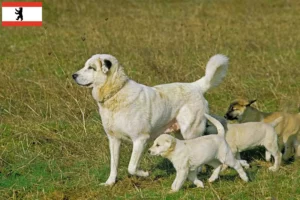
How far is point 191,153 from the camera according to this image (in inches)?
273

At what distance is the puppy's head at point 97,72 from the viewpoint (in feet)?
24.0

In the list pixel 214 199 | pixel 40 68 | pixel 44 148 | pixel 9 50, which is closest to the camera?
pixel 214 199

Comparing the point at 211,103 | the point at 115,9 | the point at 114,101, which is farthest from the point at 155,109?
the point at 115,9

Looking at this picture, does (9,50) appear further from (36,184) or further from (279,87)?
(36,184)

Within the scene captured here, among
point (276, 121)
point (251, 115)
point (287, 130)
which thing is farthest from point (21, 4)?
point (276, 121)

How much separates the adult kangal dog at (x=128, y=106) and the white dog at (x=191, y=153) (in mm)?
415

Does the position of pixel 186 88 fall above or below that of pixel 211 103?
above

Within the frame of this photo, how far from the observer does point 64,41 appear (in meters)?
15.7

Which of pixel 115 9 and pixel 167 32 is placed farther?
pixel 115 9

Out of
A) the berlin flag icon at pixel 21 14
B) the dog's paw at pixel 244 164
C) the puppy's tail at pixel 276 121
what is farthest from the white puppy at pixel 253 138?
the berlin flag icon at pixel 21 14

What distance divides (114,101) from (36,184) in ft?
4.02

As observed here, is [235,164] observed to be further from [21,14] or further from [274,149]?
[21,14]

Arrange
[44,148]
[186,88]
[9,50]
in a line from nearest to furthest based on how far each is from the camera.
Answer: [186,88] < [44,148] < [9,50]

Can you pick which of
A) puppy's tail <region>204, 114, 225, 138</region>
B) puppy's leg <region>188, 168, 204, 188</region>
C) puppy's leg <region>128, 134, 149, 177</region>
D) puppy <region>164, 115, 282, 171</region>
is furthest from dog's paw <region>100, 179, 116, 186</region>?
puppy <region>164, 115, 282, 171</region>
